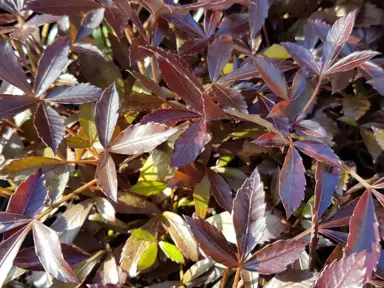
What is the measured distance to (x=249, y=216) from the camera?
0.70 meters

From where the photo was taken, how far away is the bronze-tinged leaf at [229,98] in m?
0.78

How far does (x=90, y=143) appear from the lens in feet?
2.81

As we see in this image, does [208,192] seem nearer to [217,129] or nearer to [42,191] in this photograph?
[217,129]

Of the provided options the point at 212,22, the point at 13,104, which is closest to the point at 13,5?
the point at 13,104

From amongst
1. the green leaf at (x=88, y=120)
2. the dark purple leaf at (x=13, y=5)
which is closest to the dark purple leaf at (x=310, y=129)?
the green leaf at (x=88, y=120)

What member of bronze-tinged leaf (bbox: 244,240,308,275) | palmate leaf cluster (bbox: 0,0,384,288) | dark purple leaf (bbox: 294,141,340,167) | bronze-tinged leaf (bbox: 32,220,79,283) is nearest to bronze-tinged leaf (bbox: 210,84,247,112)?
palmate leaf cluster (bbox: 0,0,384,288)

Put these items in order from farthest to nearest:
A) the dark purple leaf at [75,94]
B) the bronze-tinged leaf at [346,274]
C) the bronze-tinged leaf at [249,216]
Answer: the dark purple leaf at [75,94], the bronze-tinged leaf at [249,216], the bronze-tinged leaf at [346,274]

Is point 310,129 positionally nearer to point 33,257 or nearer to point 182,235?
point 182,235

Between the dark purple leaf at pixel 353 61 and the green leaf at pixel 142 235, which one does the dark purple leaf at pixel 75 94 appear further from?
the dark purple leaf at pixel 353 61

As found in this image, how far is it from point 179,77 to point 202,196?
0.74 ft

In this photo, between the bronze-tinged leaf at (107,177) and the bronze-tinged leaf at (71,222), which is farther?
the bronze-tinged leaf at (71,222)

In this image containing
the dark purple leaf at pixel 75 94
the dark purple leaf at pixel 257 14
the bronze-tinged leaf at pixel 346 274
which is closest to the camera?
the bronze-tinged leaf at pixel 346 274

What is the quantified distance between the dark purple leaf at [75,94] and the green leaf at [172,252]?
27 centimetres

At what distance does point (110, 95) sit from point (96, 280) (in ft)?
0.99
